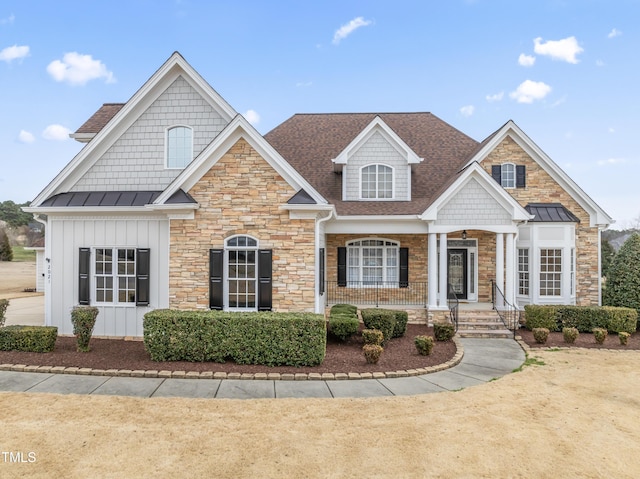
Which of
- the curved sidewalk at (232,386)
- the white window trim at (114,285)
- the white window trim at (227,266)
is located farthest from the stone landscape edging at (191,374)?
the white window trim at (114,285)

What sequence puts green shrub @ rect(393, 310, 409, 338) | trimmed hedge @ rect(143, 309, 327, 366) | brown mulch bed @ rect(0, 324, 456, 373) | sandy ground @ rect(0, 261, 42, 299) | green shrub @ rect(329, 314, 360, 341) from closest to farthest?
brown mulch bed @ rect(0, 324, 456, 373) < trimmed hedge @ rect(143, 309, 327, 366) < green shrub @ rect(329, 314, 360, 341) < green shrub @ rect(393, 310, 409, 338) < sandy ground @ rect(0, 261, 42, 299)

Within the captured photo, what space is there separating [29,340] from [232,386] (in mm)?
5474

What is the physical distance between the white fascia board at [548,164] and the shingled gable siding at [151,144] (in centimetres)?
1037

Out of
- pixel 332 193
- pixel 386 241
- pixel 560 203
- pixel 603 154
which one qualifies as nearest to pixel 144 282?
pixel 332 193

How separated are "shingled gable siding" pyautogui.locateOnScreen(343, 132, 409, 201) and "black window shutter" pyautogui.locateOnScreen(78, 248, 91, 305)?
931 centimetres

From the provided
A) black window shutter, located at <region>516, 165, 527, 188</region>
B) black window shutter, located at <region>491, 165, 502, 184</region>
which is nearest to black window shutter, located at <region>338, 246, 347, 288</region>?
black window shutter, located at <region>491, 165, 502, 184</region>

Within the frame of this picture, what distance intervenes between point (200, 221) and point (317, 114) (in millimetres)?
11324

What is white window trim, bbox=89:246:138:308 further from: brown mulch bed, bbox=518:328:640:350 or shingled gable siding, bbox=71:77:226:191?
brown mulch bed, bbox=518:328:640:350

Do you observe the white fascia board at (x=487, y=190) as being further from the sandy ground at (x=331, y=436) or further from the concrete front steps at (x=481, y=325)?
the sandy ground at (x=331, y=436)

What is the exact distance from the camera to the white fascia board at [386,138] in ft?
47.3

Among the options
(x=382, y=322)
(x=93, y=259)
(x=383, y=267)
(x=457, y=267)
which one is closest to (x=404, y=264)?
(x=383, y=267)

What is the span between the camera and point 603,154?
76.8 ft

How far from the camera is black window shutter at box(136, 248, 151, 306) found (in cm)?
1052

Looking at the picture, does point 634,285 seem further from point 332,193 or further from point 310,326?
point 310,326
